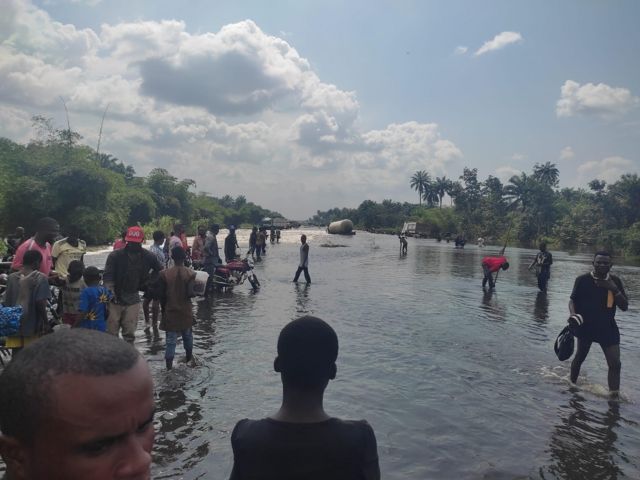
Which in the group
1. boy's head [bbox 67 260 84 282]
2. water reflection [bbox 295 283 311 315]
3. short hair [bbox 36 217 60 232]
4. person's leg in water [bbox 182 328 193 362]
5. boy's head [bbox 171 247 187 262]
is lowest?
water reflection [bbox 295 283 311 315]

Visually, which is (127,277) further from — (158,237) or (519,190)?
(519,190)

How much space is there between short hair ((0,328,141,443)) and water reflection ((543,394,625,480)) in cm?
499

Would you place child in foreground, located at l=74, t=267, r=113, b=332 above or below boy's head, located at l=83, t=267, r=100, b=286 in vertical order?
below

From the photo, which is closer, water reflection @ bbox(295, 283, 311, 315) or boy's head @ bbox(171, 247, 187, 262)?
boy's head @ bbox(171, 247, 187, 262)

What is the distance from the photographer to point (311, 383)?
2227mm

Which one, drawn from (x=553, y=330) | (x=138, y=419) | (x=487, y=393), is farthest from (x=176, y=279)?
(x=553, y=330)

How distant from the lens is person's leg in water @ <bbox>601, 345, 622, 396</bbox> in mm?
6621

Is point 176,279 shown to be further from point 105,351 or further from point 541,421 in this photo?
point 105,351

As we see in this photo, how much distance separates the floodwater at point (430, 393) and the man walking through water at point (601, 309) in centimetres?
71

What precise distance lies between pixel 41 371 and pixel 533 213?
87.1m

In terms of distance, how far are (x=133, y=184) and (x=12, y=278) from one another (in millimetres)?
68321

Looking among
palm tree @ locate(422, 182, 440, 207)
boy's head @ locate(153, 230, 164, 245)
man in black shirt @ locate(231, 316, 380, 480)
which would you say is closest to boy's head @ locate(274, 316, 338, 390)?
man in black shirt @ locate(231, 316, 380, 480)

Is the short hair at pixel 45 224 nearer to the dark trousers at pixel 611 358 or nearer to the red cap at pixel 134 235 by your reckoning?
the red cap at pixel 134 235

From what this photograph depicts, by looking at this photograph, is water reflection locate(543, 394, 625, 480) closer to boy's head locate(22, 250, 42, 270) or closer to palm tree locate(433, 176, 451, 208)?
boy's head locate(22, 250, 42, 270)
